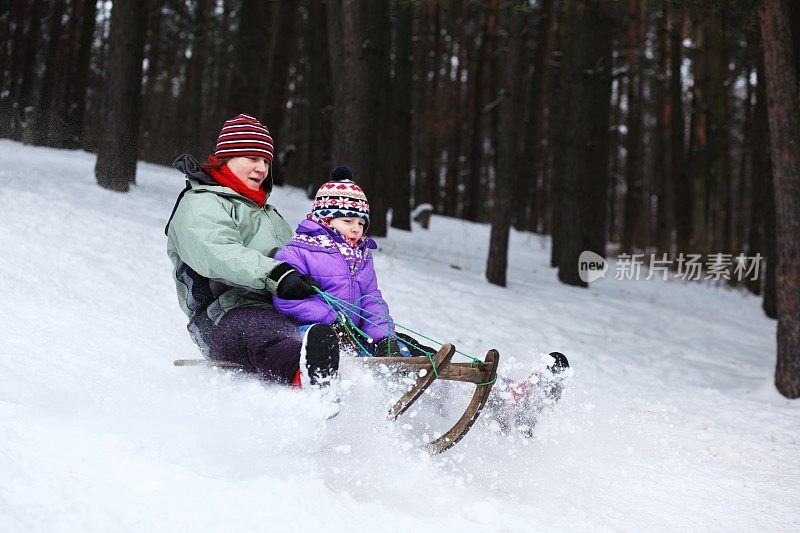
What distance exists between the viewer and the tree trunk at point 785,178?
226 inches

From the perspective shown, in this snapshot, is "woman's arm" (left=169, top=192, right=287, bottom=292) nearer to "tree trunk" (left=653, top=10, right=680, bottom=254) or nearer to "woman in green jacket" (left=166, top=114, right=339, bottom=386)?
"woman in green jacket" (left=166, top=114, right=339, bottom=386)

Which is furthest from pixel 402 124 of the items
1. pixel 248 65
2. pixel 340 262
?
pixel 340 262

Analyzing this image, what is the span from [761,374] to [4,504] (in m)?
6.78

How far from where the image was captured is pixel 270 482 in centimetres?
277

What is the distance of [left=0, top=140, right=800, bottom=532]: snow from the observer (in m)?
2.62

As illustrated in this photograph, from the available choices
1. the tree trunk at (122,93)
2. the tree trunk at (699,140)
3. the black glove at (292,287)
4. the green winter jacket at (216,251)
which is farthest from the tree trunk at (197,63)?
the black glove at (292,287)

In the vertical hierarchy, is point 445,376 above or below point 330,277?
below

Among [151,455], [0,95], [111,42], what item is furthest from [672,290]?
[0,95]

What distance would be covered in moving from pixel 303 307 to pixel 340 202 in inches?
22.1

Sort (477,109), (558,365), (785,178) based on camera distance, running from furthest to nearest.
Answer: (477,109) < (785,178) < (558,365)

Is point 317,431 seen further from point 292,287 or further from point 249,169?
point 249,169

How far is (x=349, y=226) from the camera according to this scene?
3.62 metres

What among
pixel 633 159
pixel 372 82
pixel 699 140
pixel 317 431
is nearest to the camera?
pixel 317 431

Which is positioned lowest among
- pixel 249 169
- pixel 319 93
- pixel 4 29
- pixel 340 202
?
pixel 340 202
